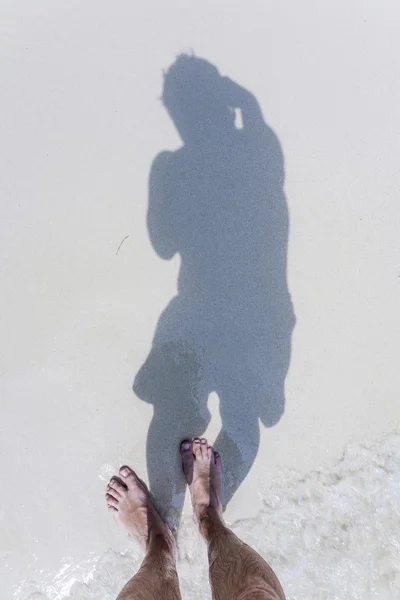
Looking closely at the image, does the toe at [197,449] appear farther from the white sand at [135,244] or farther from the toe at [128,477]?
the toe at [128,477]

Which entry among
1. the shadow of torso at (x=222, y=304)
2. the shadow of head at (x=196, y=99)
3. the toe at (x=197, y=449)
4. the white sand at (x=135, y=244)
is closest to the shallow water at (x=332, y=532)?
the white sand at (x=135, y=244)

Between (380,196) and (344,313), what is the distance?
2.18 feet

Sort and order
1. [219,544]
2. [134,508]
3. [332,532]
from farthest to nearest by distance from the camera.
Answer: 1. [332,532]
2. [134,508]
3. [219,544]

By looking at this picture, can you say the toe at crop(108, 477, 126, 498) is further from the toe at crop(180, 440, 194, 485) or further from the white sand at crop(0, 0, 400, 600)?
the toe at crop(180, 440, 194, 485)

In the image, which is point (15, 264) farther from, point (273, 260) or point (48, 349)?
point (273, 260)

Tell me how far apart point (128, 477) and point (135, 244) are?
121cm

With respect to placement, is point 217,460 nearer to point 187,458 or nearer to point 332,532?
point 187,458

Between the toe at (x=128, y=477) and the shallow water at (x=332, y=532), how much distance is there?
35 centimetres

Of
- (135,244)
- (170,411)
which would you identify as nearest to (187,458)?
(170,411)

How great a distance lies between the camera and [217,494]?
2389mm

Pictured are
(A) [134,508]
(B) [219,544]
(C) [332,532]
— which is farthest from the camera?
(C) [332,532]

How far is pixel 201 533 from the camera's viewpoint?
2.31 meters

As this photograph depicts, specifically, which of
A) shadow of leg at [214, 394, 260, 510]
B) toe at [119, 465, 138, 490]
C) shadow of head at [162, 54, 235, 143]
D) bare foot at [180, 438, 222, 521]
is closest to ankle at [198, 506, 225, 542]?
bare foot at [180, 438, 222, 521]

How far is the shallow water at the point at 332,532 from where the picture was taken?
246 centimetres
